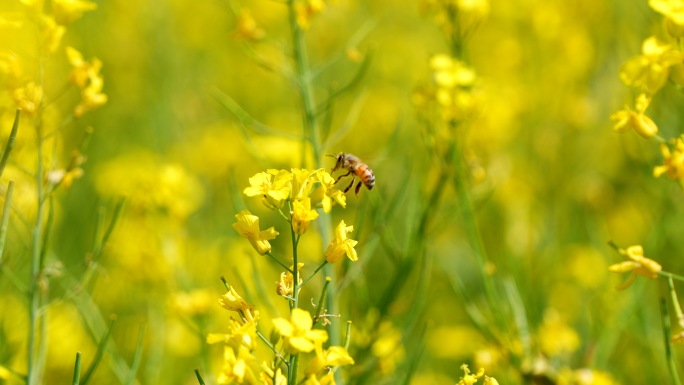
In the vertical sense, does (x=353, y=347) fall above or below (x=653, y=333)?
below

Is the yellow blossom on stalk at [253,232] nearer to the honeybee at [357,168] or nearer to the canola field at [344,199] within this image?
the canola field at [344,199]

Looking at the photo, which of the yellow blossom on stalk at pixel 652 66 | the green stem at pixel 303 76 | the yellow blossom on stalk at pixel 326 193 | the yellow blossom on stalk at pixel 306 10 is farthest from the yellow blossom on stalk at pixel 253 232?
the yellow blossom on stalk at pixel 306 10

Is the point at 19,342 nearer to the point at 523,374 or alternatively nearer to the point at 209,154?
the point at 523,374

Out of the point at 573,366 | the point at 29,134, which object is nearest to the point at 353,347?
the point at 573,366

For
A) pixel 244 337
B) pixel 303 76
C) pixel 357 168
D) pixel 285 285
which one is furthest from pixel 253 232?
pixel 303 76

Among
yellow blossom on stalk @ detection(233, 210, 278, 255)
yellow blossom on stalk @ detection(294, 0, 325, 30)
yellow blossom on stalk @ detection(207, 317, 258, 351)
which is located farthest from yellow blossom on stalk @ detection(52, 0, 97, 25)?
yellow blossom on stalk @ detection(207, 317, 258, 351)

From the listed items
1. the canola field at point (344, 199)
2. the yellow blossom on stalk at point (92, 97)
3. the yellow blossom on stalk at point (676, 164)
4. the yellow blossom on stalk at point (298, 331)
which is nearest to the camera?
the yellow blossom on stalk at point (298, 331)

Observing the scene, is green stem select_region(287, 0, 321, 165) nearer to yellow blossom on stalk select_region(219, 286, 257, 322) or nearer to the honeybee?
the honeybee
